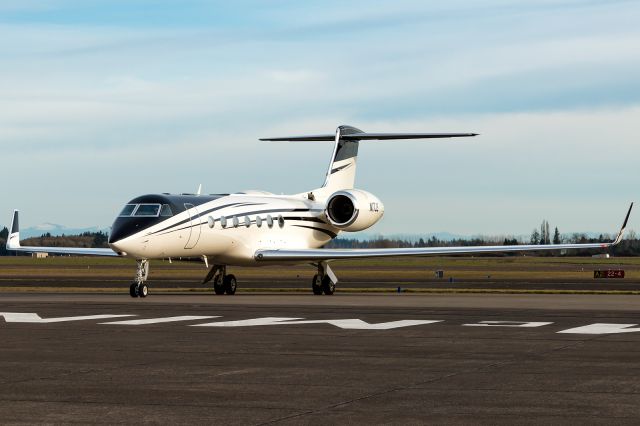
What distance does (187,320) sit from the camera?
71.6 ft

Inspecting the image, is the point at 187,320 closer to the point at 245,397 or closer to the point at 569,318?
the point at 569,318

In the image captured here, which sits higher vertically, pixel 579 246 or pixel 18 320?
pixel 579 246

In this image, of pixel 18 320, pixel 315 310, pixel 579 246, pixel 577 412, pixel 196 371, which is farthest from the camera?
pixel 579 246

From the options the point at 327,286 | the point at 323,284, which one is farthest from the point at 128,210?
the point at 327,286

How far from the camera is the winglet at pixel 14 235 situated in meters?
43.2

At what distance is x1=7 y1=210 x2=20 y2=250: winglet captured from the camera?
1701 inches

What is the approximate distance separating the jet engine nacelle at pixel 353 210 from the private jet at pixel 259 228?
40 mm

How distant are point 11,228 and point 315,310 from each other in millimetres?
22432

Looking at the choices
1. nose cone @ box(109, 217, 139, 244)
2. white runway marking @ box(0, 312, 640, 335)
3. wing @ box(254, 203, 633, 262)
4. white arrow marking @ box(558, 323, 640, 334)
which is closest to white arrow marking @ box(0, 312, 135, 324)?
white runway marking @ box(0, 312, 640, 335)

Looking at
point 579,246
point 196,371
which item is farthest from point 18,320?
point 579,246

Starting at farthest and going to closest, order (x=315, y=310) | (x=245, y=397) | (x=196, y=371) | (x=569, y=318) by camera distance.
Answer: (x=315, y=310) → (x=569, y=318) → (x=196, y=371) → (x=245, y=397)

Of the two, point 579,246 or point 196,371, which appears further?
point 579,246

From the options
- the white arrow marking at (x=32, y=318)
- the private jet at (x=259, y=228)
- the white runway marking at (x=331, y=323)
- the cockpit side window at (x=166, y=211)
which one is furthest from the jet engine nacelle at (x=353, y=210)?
the white arrow marking at (x=32, y=318)

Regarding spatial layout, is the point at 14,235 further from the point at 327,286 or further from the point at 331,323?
the point at 331,323
